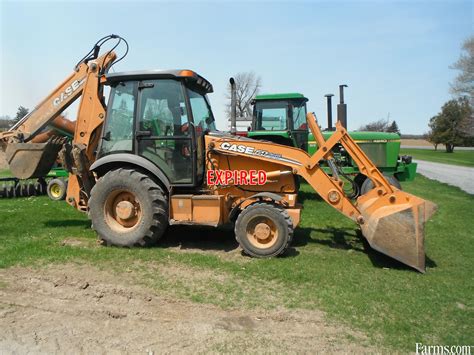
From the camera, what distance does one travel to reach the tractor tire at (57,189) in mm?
11367

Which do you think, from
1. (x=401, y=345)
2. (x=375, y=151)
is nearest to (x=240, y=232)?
(x=401, y=345)

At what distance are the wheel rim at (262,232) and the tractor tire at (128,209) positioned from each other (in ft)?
4.47

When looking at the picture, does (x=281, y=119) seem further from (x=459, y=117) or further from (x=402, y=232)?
Answer: (x=459, y=117)

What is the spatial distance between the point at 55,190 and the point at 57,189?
0.08 metres

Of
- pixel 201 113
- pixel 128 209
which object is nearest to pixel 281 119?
pixel 201 113

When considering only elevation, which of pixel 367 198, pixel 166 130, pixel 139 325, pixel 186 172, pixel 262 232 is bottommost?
pixel 139 325

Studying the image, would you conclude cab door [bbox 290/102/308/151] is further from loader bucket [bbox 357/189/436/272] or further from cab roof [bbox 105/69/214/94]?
loader bucket [bbox 357/189/436/272]

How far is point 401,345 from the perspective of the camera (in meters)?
3.56

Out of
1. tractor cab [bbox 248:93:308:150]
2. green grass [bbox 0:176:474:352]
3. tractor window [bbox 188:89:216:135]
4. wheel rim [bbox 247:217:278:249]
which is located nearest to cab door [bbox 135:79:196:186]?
tractor window [bbox 188:89:216:135]

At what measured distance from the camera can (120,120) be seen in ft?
21.8

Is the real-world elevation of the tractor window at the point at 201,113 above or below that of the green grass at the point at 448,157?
above

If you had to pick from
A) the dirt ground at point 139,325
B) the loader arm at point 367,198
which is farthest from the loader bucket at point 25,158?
the loader arm at point 367,198

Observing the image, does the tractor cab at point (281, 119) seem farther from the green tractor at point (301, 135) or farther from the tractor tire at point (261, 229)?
the tractor tire at point (261, 229)

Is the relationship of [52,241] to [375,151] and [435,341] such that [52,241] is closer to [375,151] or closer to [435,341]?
[435,341]
